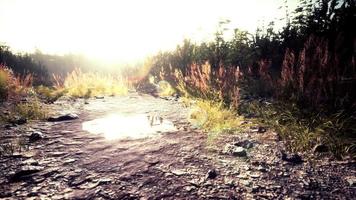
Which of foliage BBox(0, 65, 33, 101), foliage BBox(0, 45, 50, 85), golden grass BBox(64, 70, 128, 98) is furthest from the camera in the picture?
foliage BBox(0, 45, 50, 85)

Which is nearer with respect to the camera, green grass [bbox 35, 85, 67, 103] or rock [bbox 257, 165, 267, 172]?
rock [bbox 257, 165, 267, 172]

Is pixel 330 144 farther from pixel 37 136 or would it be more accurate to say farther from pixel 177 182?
pixel 37 136

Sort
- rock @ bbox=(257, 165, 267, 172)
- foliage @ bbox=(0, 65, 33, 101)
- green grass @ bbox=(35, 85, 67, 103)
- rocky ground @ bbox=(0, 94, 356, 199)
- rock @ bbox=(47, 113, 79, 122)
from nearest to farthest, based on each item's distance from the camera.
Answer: rocky ground @ bbox=(0, 94, 356, 199)
rock @ bbox=(257, 165, 267, 172)
rock @ bbox=(47, 113, 79, 122)
foliage @ bbox=(0, 65, 33, 101)
green grass @ bbox=(35, 85, 67, 103)

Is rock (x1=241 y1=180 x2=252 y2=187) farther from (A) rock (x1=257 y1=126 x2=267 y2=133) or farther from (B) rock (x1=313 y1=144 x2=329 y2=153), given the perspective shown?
(A) rock (x1=257 y1=126 x2=267 y2=133)

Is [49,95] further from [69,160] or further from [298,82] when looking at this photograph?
[298,82]

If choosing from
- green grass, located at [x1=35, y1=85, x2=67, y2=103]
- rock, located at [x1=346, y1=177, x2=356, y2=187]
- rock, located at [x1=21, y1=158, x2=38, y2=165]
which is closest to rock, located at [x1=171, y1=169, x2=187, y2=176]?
rock, located at [x1=346, y1=177, x2=356, y2=187]

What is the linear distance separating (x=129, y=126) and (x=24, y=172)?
2016mm

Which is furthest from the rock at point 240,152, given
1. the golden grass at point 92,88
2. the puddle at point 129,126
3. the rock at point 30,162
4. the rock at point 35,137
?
the golden grass at point 92,88

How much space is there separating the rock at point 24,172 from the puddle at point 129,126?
117 cm

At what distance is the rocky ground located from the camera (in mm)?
2189

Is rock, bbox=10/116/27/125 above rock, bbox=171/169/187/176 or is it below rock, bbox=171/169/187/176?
above

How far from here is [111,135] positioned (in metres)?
3.96

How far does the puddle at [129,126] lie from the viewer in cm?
396

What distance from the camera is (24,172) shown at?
2.63 meters
